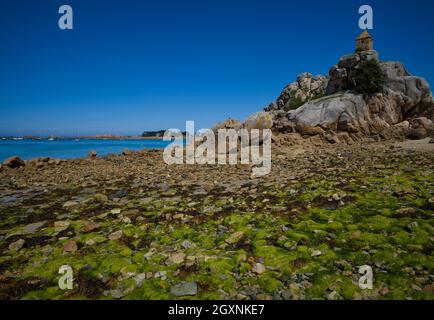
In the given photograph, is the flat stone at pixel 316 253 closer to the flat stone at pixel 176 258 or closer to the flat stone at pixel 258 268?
the flat stone at pixel 258 268

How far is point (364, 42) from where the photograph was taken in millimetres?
42094

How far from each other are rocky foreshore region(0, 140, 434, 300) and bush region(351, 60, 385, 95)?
79.0 ft

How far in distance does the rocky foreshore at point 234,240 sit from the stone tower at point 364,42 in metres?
36.5

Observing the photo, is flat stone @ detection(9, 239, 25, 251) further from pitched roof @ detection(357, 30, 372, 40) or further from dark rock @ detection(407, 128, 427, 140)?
pitched roof @ detection(357, 30, 372, 40)

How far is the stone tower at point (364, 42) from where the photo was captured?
41656 millimetres

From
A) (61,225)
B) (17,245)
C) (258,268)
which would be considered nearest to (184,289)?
(258,268)

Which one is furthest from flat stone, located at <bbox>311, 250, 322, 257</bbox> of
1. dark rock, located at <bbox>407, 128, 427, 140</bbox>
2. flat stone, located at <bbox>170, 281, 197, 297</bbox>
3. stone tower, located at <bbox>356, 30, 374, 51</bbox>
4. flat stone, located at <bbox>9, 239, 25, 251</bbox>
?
stone tower, located at <bbox>356, 30, 374, 51</bbox>

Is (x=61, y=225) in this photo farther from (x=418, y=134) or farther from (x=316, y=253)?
(x=418, y=134)

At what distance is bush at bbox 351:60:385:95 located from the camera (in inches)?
1304

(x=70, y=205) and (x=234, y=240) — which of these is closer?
(x=234, y=240)

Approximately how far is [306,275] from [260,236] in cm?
196

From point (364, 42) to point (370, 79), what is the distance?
1311 cm
